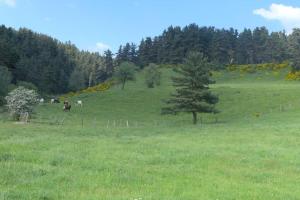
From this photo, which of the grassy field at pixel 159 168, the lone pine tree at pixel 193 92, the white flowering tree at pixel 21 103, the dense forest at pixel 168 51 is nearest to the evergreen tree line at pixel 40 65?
the dense forest at pixel 168 51

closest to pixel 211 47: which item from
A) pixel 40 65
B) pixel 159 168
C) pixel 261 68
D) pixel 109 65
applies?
pixel 261 68

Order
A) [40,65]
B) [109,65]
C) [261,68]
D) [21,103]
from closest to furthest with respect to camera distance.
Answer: [21,103], [261,68], [40,65], [109,65]

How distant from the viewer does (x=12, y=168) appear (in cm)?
1798

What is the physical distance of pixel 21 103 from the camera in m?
51.8

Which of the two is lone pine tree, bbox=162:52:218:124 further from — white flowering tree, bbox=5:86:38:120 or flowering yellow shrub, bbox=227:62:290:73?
flowering yellow shrub, bbox=227:62:290:73

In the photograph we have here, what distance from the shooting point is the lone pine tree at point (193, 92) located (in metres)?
57.9

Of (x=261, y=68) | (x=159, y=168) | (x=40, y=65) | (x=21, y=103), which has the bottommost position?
(x=159, y=168)

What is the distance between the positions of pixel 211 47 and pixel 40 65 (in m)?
53.9

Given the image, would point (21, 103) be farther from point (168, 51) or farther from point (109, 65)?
point (109, 65)

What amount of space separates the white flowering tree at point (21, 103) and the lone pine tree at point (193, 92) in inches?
584

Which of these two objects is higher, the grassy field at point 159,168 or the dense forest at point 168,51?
the dense forest at point 168,51

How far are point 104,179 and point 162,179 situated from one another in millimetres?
1981

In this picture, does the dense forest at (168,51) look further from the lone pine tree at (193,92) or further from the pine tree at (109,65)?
the lone pine tree at (193,92)

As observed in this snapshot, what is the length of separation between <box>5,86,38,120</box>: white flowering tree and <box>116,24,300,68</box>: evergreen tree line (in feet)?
351
